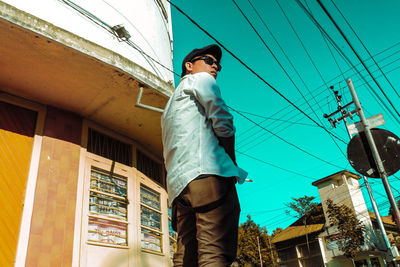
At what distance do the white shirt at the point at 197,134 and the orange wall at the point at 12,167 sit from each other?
3.23 meters

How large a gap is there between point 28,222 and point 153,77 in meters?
2.88

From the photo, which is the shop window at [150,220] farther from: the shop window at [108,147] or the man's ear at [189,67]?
the man's ear at [189,67]

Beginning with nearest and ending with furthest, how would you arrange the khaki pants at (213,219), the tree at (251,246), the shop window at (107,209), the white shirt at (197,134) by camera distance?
the khaki pants at (213,219) < the white shirt at (197,134) < the shop window at (107,209) < the tree at (251,246)

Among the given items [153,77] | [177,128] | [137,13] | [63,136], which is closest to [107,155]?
[63,136]

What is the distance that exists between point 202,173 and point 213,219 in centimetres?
23

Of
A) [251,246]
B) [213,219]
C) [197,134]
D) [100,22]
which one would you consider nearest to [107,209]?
[100,22]

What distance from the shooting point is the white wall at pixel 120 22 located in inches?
170

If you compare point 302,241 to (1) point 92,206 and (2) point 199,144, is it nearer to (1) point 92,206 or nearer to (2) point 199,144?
(1) point 92,206

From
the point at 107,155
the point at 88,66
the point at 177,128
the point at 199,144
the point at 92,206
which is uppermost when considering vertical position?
the point at 88,66

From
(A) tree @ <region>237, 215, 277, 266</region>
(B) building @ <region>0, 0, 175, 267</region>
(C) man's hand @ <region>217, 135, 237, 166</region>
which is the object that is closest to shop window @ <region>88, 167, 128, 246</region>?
Answer: (B) building @ <region>0, 0, 175, 267</region>

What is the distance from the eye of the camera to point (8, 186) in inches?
161

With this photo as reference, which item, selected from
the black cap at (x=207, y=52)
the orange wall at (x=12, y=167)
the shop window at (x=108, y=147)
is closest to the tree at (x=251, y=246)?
the shop window at (x=108, y=147)

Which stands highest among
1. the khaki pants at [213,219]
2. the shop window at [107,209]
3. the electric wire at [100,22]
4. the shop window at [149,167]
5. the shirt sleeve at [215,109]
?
the electric wire at [100,22]

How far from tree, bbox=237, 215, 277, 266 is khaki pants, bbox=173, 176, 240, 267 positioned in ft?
86.9
